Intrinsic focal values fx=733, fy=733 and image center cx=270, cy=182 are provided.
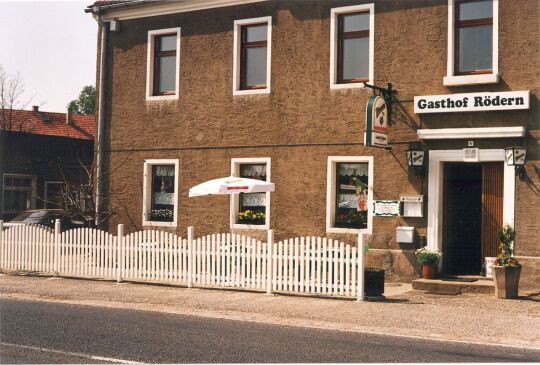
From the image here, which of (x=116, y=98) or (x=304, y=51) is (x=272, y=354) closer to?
(x=304, y=51)

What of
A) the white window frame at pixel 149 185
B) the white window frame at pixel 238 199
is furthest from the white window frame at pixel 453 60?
the white window frame at pixel 149 185

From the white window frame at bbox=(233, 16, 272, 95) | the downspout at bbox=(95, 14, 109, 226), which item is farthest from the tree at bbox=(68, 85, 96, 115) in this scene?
the white window frame at bbox=(233, 16, 272, 95)

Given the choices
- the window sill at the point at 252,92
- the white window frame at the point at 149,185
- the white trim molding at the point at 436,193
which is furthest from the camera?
the white window frame at the point at 149,185

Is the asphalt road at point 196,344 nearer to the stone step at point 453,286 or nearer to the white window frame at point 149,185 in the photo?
the stone step at point 453,286

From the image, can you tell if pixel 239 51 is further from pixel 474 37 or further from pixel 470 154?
pixel 470 154

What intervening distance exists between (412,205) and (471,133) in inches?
79.9

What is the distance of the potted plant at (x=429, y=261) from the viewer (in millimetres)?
15508

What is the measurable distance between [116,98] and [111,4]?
2.64m

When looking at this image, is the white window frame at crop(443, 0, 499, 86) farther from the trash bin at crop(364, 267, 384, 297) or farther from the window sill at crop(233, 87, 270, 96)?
the trash bin at crop(364, 267, 384, 297)

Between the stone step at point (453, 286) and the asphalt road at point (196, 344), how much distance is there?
531 centimetres

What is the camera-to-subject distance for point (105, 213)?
2059 cm

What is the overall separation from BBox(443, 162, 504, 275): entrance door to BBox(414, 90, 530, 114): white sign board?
1.27 m

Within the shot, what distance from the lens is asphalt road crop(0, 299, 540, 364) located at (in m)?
8.05

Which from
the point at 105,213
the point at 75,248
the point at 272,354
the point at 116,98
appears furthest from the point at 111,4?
the point at 272,354
